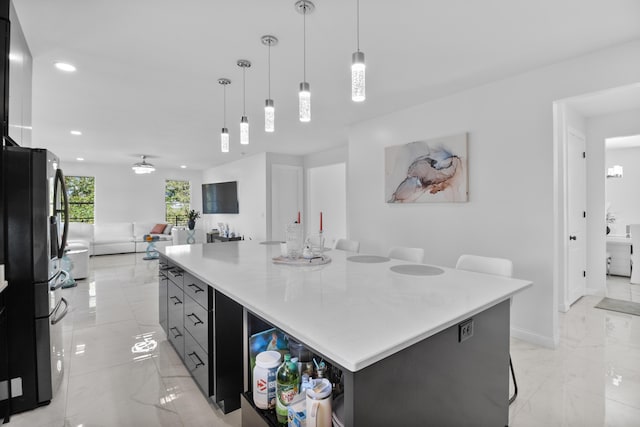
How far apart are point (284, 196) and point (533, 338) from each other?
5393 mm

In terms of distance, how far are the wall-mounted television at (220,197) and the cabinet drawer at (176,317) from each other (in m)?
5.61

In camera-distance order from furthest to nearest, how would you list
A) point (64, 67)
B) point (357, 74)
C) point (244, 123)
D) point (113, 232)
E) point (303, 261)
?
point (113, 232) → point (64, 67) → point (244, 123) → point (303, 261) → point (357, 74)

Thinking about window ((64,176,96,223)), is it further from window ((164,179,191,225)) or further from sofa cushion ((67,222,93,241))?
window ((164,179,191,225))

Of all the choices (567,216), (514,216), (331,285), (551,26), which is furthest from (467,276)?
(567,216)

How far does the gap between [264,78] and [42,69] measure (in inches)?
73.4

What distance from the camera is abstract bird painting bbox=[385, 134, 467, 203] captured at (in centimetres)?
318

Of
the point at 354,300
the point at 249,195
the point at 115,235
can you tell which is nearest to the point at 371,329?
the point at 354,300

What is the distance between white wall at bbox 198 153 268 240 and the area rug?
558 cm

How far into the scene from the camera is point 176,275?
2.35 meters

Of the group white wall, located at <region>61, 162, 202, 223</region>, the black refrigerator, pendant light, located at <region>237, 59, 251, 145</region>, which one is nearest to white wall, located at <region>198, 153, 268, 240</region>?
white wall, located at <region>61, 162, 202, 223</region>

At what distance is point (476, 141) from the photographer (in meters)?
3.06

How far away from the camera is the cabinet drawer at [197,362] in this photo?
1800 millimetres

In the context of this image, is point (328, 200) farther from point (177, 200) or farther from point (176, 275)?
point (176, 275)

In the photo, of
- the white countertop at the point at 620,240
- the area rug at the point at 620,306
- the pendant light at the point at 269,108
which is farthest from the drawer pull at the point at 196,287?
the white countertop at the point at 620,240
